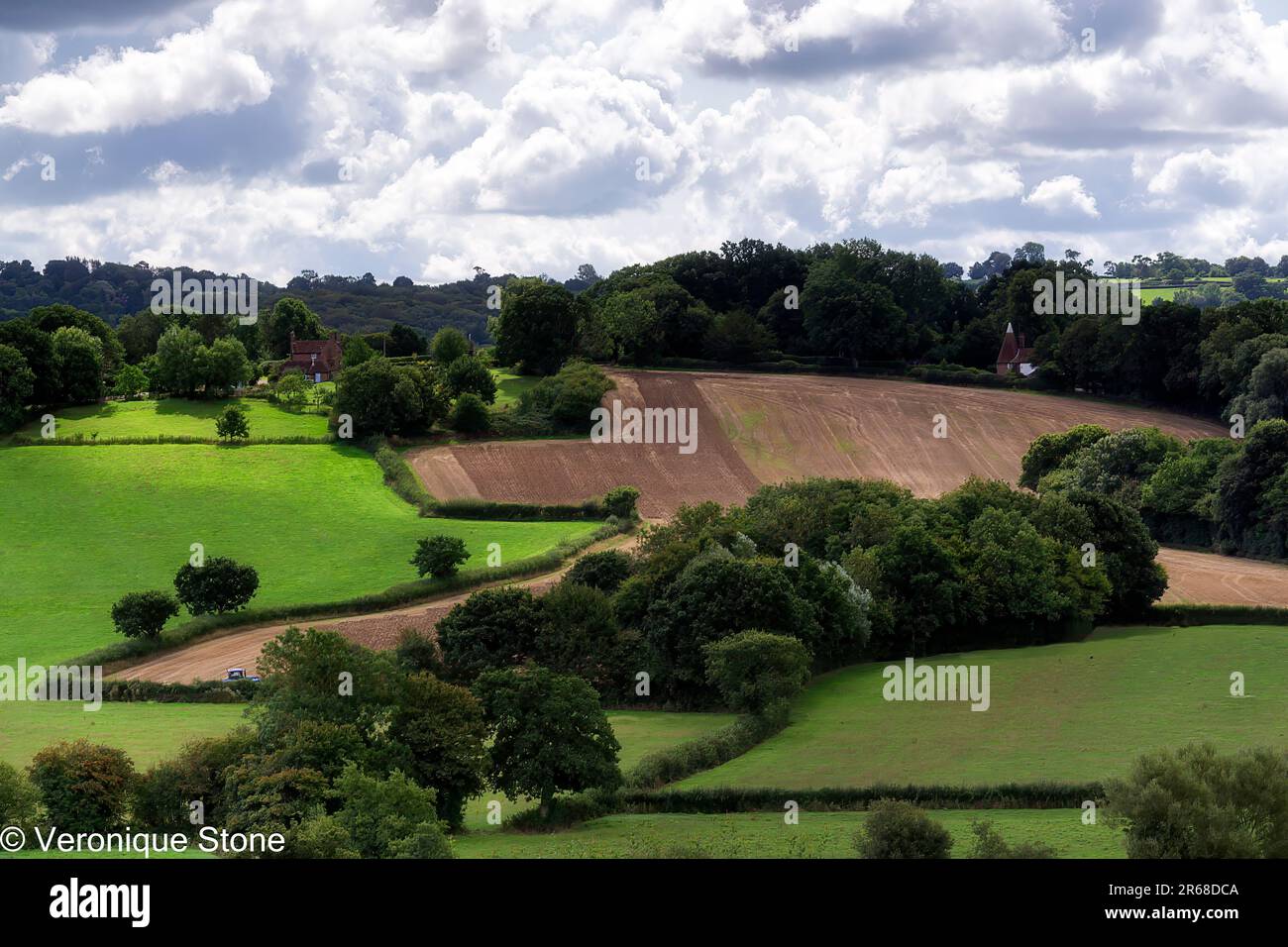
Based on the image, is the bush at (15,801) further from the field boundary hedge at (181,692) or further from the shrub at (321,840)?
the field boundary hedge at (181,692)

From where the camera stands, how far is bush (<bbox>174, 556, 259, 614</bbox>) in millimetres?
64562

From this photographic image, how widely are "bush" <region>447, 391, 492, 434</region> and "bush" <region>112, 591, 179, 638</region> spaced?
43.1 metres

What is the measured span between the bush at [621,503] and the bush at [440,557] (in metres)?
16.5

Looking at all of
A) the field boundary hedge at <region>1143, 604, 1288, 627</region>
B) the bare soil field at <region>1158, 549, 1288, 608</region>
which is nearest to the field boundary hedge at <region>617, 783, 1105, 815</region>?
the field boundary hedge at <region>1143, 604, 1288, 627</region>

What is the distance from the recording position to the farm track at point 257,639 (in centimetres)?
5732

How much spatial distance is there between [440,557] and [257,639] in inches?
428

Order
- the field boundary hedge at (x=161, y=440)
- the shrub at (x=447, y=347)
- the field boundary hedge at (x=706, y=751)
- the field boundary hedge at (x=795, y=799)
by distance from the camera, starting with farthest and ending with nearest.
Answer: the shrub at (x=447, y=347) < the field boundary hedge at (x=161, y=440) < the field boundary hedge at (x=706, y=751) < the field boundary hedge at (x=795, y=799)

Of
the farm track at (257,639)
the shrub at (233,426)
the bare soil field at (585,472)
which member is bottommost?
the farm track at (257,639)

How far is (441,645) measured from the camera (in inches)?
2207

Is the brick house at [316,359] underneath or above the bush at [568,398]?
above

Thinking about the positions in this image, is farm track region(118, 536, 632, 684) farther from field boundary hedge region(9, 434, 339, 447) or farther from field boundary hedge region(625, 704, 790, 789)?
field boundary hedge region(9, 434, 339, 447)

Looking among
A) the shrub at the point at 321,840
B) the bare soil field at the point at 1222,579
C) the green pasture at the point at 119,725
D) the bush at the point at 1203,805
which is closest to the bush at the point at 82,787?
the green pasture at the point at 119,725
